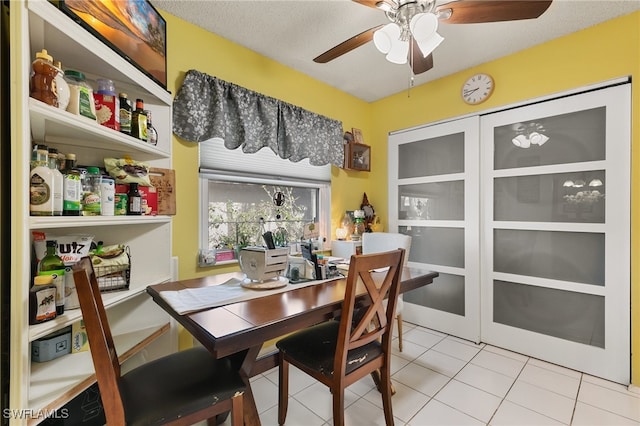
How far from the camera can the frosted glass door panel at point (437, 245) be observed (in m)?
2.77

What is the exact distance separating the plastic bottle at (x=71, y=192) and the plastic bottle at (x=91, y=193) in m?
0.06

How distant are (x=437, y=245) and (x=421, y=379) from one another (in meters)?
1.33

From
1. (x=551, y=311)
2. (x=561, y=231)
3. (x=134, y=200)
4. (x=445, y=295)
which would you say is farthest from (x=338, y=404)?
(x=561, y=231)


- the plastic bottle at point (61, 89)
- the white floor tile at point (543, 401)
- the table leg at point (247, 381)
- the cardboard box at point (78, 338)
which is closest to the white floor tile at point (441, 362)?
the white floor tile at point (543, 401)

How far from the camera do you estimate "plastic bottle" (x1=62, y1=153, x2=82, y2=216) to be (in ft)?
3.62

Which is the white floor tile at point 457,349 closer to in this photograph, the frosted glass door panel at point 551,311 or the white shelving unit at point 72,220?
the frosted glass door panel at point 551,311

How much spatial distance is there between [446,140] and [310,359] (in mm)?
2460

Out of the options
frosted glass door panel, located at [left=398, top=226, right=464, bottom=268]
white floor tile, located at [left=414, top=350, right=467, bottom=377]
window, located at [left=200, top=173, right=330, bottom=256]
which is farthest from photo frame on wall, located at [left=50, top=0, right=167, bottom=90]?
white floor tile, located at [left=414, top=350, right=467, bottom=377]

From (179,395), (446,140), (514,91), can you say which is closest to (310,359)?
(179,395)

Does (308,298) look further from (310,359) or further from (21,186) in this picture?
(21,186)

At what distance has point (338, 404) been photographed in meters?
1.28

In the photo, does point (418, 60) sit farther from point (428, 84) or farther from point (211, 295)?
point (211, 295)

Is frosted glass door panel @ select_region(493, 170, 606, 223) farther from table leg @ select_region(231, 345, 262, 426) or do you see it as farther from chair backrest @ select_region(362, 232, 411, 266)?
table leg @ select_region(231, 345, 262, 426)

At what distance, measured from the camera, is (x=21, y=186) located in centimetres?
90
